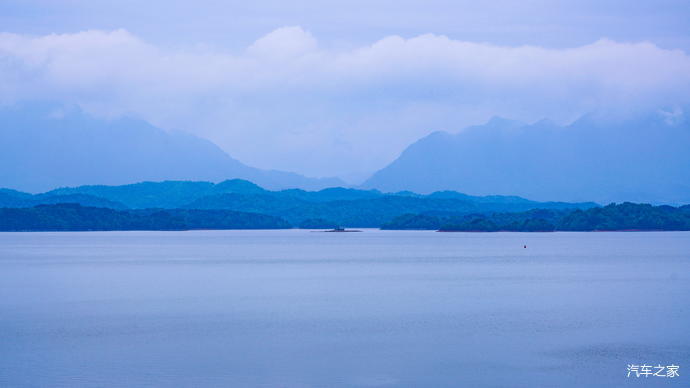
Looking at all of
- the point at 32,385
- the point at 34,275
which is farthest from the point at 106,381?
the point at 34,275

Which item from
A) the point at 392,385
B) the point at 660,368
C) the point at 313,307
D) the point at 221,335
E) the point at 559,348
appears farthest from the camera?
the point at 313,307

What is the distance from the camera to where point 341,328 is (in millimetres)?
36531

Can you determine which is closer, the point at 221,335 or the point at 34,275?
the point at 221,335

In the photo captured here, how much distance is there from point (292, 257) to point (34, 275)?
3447 centimetres

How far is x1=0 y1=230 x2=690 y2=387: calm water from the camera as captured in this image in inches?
1033

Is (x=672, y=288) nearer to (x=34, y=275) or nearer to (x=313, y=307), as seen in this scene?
(x=313, y=307)

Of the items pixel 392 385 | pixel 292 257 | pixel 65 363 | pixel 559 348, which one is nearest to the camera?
pixel 392 385

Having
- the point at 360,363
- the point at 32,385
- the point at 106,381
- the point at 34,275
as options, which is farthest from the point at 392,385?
the point at 34,275

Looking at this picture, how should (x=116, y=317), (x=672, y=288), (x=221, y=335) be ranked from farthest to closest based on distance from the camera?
1. (x=672, y=288)
2. (x=116, y=317)
3. (x=221, y=335)

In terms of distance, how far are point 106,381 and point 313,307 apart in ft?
64.9

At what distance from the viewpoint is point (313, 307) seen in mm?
44469

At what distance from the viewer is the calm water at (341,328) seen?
26.2m

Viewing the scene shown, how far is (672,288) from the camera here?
54438 millimetres

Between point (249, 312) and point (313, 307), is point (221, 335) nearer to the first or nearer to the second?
point (249, 312)
